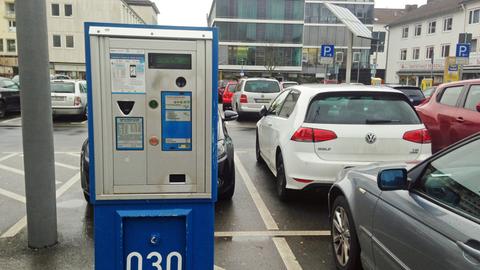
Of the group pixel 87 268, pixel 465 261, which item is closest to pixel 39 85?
pixel 87 268

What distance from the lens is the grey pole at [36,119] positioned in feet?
11.8

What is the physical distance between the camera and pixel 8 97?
15.2 meters

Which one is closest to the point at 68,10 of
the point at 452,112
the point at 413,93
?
the point at 413,93

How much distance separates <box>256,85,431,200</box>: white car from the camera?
484cm

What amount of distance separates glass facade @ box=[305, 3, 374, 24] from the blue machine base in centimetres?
6523

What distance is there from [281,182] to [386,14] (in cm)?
7902

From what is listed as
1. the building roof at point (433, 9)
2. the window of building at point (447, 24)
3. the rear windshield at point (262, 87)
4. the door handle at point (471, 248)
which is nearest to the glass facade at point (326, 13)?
the building roof at point (433, 9)

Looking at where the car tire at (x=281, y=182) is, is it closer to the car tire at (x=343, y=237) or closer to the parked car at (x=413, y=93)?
the car tire at (x=343, y=237)

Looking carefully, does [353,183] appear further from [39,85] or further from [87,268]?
[39,85]

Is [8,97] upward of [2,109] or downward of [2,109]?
upward

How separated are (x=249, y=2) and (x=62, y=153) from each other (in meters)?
58.0

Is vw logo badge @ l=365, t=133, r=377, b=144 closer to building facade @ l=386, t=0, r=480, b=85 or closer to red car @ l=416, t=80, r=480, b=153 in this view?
red car @ l=416, t=80, r=480, b=153

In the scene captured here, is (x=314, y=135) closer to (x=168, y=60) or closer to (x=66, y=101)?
(x=168, y=60)

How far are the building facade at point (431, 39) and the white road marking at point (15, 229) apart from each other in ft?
126
